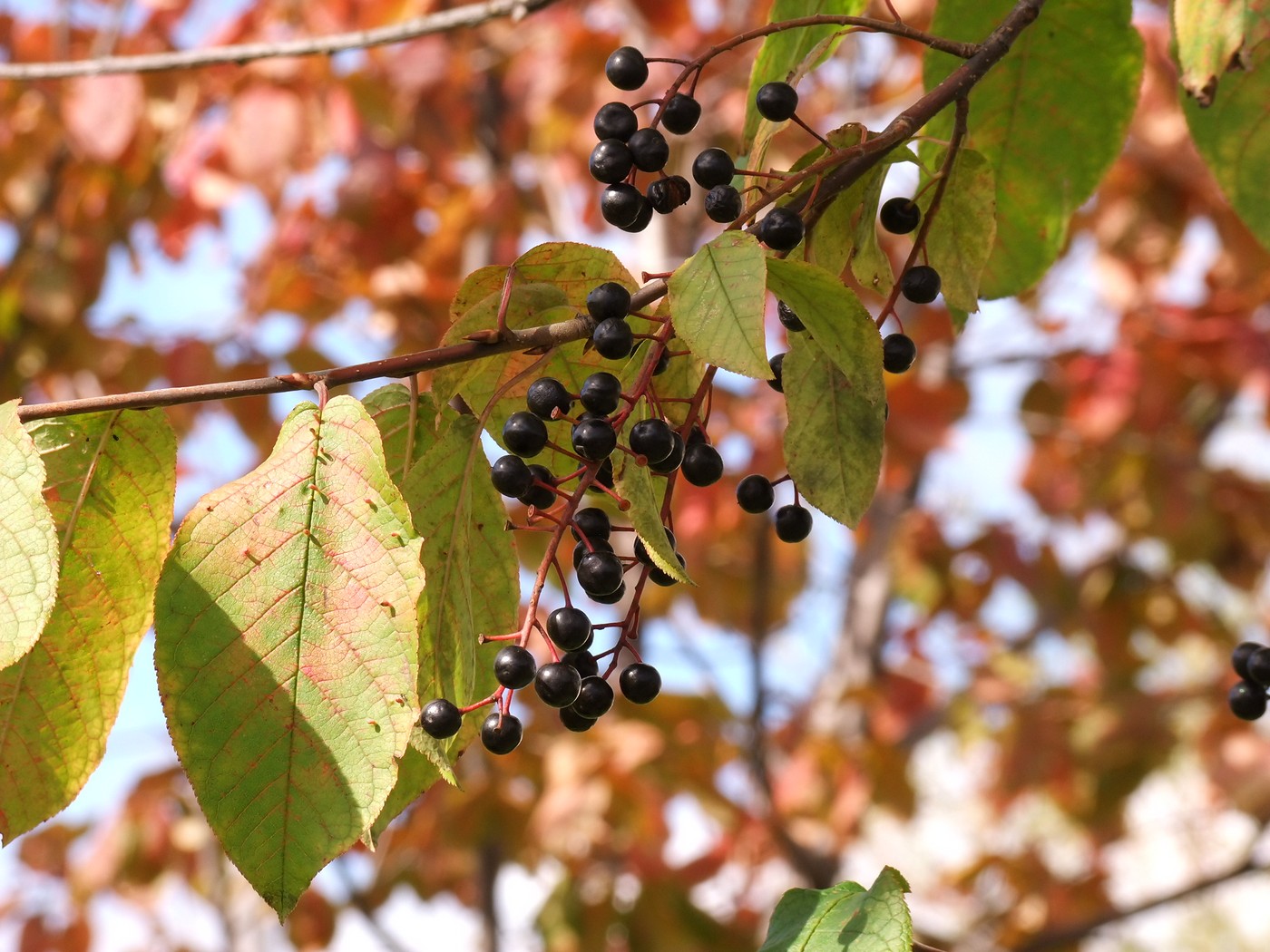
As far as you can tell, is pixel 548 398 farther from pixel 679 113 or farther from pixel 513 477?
pixel 679 113

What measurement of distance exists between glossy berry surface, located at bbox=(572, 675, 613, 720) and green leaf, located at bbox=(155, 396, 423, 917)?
0.17 metres

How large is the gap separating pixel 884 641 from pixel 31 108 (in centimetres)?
343

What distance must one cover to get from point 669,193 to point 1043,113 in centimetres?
55

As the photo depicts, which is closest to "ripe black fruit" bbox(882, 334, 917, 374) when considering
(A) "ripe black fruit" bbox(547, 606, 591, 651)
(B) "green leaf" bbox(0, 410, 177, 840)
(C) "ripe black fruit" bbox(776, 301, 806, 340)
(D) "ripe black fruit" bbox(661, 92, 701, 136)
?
(C) "ripe black fruit" bbox(776, 301, 806, 340)

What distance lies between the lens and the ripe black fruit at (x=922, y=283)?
971mm

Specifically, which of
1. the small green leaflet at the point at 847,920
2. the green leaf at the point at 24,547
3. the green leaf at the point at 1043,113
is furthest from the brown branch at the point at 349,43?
the small green leaflet at the point at 847,920

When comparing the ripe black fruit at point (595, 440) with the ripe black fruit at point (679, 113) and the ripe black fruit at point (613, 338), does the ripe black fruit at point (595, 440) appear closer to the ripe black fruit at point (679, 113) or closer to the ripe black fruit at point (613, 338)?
the ripe black fruit at point (613, 338)

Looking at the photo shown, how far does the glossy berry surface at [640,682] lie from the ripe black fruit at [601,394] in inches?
8.9

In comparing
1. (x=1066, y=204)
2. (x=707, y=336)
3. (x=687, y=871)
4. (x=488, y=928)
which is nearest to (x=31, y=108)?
(x=488, y=928)

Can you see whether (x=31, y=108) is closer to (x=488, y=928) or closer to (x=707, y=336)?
(x=488, y=928)

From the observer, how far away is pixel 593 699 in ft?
2.76

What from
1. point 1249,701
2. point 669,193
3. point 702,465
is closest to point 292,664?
point 702,465

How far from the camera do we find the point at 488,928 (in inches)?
144

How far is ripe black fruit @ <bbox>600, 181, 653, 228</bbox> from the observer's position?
0.87m
